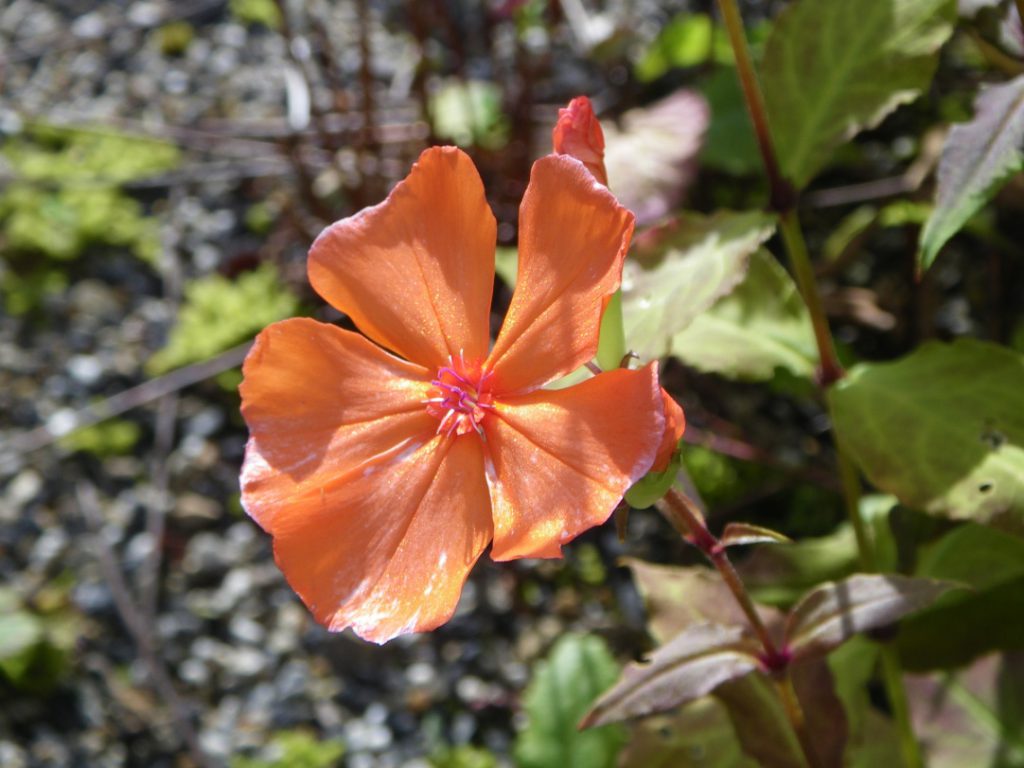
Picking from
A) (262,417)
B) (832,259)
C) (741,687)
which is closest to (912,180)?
(832,259)

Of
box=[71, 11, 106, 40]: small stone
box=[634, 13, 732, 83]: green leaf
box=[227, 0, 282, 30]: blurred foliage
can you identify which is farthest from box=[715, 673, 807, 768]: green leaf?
box=[71, 11, 106, 40]: small stone

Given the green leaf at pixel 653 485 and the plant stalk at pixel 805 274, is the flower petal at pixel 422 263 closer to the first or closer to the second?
the green leaf at pixel 653 485

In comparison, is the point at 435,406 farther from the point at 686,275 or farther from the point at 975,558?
the point at 975,558

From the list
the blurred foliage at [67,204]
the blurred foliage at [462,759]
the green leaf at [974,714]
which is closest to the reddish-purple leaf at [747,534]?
the green leaf at [974,714]

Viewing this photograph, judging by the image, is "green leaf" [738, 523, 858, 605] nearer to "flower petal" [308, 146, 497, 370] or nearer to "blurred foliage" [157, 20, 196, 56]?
"flower petal" [308, 146, 497, 370]

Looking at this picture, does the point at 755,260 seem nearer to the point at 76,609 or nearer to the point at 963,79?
the point at 963,79
